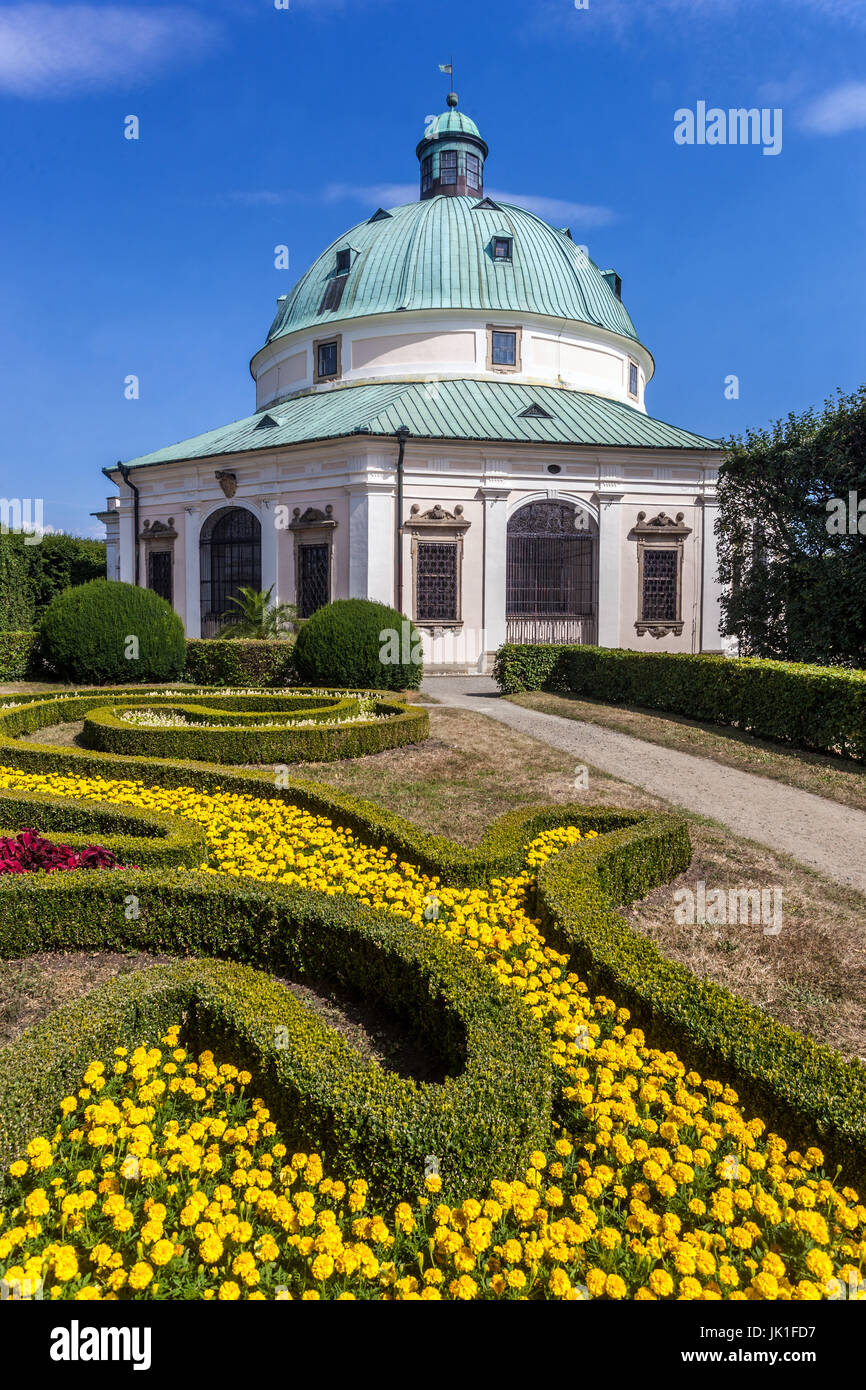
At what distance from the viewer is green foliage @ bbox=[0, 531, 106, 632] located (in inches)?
901

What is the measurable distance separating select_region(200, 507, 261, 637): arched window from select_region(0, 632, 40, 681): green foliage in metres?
8.21

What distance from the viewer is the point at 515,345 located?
2798 cm

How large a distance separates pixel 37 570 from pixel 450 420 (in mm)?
16912

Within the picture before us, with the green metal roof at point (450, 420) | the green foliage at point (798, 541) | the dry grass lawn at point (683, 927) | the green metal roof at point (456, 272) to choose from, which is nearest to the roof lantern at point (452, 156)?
the green metal roof at point (456, 272)

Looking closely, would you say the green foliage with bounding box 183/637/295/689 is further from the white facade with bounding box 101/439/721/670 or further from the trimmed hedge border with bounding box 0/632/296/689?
the white facade with bounding box 101/439/721/670

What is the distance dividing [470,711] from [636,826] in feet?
26.9

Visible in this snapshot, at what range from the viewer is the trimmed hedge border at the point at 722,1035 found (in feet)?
9.35

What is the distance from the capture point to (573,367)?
28844mm

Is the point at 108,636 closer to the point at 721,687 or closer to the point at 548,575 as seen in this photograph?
the point at 721,687

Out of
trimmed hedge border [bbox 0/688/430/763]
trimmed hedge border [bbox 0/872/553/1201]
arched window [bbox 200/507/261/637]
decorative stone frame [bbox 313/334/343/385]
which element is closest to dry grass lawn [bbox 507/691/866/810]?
trimmed hedge border [bbox 0/688/430/763]

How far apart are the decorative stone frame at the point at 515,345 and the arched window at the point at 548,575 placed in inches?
261

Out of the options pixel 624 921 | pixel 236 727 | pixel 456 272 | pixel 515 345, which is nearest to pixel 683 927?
pixel 624 921

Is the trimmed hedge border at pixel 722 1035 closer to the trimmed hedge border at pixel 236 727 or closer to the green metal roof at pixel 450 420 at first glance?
the trimmed hedge border at pixel 236 727
